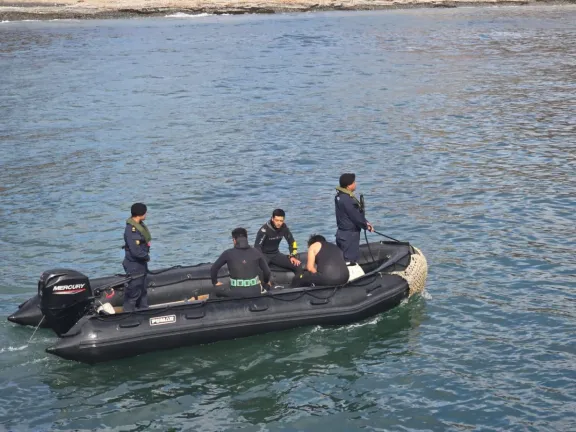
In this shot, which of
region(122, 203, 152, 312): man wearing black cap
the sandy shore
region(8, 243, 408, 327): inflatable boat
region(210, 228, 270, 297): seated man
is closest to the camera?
region(122, 203, 152, 312): man wearing black cap

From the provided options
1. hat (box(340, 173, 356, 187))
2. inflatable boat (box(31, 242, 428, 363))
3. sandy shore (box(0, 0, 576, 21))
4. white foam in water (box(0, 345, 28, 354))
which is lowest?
white foam in water (box(0, 345, 28, 354))

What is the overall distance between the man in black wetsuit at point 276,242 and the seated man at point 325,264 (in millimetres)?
476

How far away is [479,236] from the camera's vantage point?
19.7m

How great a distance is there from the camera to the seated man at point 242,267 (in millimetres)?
13977

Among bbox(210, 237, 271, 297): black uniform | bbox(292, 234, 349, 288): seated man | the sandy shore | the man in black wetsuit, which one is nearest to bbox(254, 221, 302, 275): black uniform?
the man in black wetsuit

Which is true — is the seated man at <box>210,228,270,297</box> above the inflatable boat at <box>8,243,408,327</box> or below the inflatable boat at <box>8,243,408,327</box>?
above

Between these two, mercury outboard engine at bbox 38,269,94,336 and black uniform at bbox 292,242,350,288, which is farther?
black uniform at bbox 292,242,350,288

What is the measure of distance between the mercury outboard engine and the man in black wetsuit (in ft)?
10.7

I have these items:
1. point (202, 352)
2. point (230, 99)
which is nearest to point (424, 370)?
point (202, 352)

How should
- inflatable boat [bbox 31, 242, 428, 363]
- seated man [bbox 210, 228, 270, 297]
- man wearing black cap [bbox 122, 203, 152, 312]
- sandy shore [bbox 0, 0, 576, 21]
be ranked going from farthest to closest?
sandy shore [bbox 0, 0, 576, 21] → seated man [bbox 210, 228, 270, 297] → man wearing black cap [bbox 122, 203, 152, 312] → inflatable boat [bbox 31, 242, 428, 363]

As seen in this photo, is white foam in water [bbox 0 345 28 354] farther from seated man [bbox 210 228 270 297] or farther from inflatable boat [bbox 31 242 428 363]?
seated man [bbox 210 228 270 297]

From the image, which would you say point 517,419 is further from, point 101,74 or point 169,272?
point 101,74

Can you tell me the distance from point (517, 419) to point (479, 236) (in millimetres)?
8033

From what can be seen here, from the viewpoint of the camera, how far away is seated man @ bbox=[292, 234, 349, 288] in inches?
582
